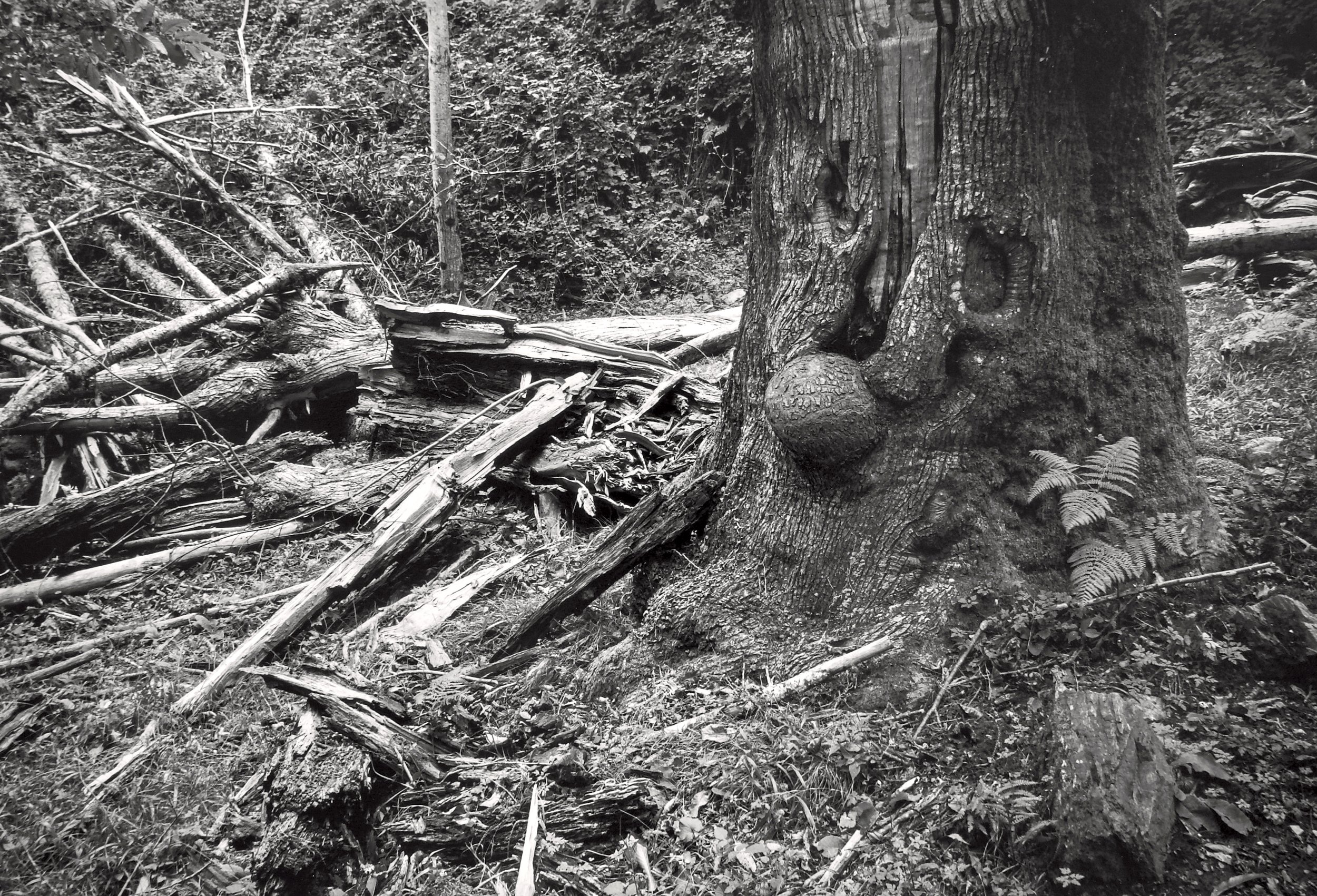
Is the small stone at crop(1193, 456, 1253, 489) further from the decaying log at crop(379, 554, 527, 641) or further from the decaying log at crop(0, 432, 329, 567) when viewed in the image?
the decaying log at crop(0, 432, 329, 567)

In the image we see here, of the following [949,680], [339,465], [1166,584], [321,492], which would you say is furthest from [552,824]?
[339,465]

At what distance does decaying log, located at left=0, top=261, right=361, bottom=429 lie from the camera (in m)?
6.12

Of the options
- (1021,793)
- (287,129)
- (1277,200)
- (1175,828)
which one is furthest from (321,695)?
(287,129)

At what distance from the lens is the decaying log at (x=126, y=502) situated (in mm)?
5906

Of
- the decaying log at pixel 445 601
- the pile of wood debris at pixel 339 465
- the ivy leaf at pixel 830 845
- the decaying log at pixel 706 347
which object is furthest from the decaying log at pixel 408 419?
the ivy leaf at pixel 830 845

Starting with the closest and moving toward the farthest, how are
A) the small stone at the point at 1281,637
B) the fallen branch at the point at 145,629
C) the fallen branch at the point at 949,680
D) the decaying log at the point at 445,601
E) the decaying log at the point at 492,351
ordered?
1. the small stone at the point at 1281,637
2. the fallen branch at the point at 949,680
3. the decaying log at the point at 445,601
4. the fallen branch at the point at 145,629
5. the decaying log at the point at 492,351

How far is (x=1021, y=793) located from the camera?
2648 mm

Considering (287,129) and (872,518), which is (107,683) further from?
(287,129)

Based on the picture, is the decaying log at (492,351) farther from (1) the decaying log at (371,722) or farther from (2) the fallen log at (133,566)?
(1) the decaying log at (371,722)

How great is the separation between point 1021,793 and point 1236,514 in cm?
183

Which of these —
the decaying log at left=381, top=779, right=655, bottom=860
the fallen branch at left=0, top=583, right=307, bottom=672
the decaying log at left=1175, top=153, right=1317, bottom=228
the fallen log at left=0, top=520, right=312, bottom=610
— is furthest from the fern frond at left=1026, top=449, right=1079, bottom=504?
the decaying log at left=1175, top=153, right=1317, bottom=228

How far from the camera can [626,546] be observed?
4.09 metres

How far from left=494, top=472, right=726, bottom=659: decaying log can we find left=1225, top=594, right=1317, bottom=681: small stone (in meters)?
2.13

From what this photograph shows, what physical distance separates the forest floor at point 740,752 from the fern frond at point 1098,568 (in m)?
0.12
